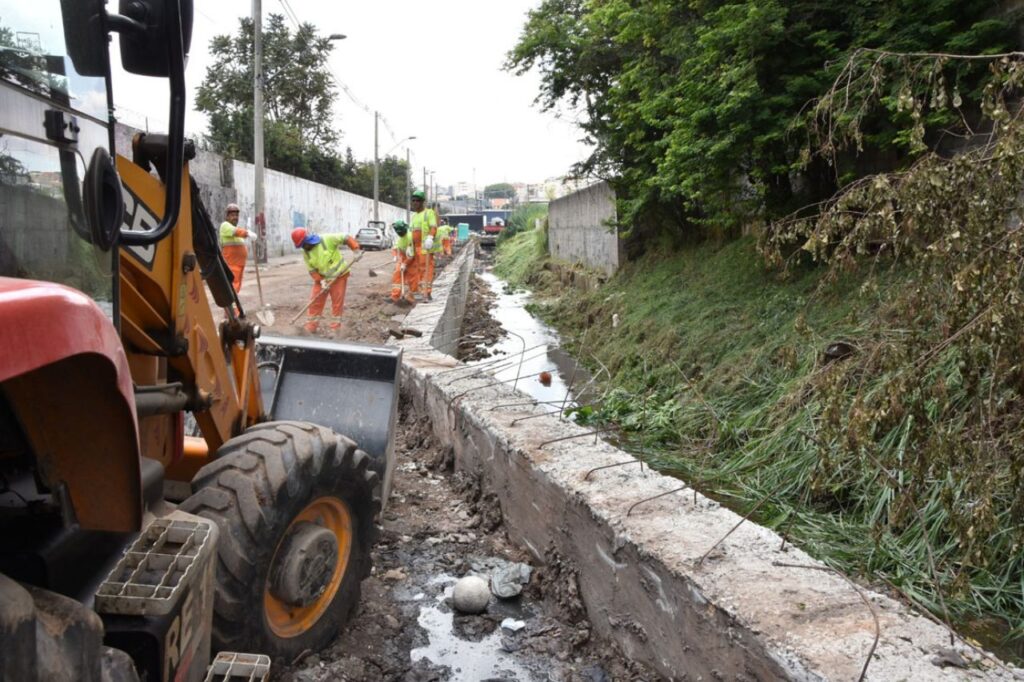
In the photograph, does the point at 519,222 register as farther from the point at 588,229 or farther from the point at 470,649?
the point at 470,649

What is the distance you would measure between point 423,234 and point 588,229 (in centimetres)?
639

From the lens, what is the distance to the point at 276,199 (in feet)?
111

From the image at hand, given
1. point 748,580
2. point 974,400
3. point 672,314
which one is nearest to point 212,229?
point 748,580

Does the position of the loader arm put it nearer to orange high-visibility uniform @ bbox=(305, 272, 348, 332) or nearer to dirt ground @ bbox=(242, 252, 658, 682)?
dirt ground @ bbox=(242, 252, 658, 682)

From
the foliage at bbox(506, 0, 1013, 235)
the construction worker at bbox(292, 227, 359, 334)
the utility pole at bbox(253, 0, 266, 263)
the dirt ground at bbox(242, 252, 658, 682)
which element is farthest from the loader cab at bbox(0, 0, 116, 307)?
the utility pole at bbox(253, 0, 266, 263)

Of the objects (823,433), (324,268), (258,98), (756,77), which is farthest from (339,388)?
(258,98)

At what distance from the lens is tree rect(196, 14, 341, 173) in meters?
45.4

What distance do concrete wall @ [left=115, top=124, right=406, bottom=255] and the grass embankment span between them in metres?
12.3

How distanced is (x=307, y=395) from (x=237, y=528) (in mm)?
2228

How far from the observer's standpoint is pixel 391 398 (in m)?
4.96

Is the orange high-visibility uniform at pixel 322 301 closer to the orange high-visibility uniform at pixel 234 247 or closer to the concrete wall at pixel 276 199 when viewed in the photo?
the orange high-visibility uniform at pixel 234 247

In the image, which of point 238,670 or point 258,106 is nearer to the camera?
point 238,670

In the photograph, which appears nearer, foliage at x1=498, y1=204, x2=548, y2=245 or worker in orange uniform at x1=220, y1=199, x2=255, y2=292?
worker in orange uniform at x1=220, y1=199, x2=255, y2=292

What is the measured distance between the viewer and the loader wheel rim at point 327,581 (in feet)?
10.3
